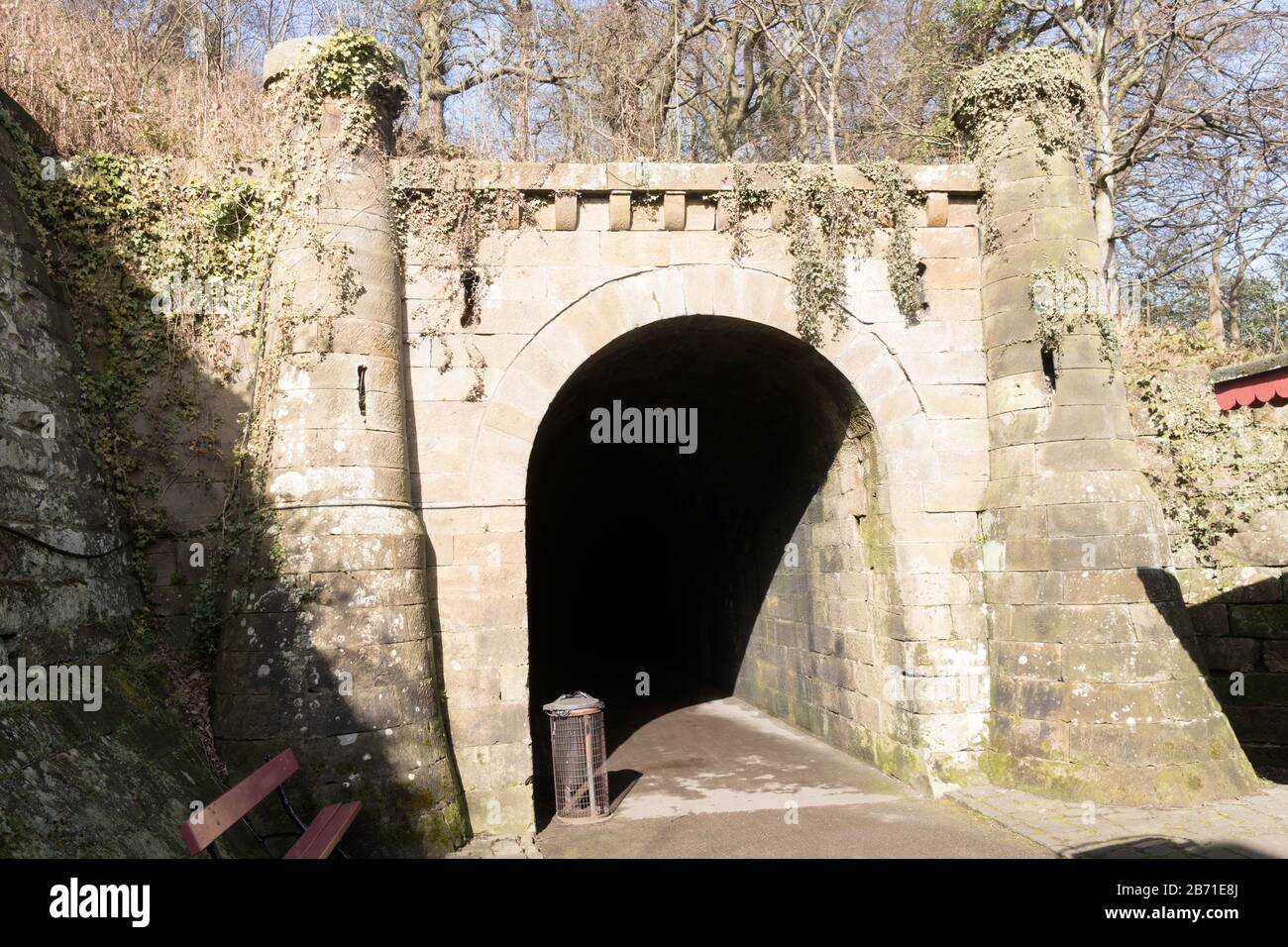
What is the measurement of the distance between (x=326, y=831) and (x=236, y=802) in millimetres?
913

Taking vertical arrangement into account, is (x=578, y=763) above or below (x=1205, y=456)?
below

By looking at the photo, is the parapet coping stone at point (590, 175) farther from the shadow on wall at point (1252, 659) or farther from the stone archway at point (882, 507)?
the shadow on wall at point (1252, 659)

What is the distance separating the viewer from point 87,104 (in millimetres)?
7777

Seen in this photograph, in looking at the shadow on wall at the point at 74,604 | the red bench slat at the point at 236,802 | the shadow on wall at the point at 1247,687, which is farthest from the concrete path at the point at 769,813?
the shadow on wall at the point at 1247,687

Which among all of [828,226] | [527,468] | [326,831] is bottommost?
[326,831]

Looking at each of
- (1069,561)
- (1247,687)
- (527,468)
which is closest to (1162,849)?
(1069,561)

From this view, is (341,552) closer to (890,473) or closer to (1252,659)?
(890,473)

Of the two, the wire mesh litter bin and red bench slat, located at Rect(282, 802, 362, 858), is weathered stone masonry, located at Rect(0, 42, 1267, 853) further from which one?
the wire mesh litter bin

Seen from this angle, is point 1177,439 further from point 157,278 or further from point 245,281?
point 157,278

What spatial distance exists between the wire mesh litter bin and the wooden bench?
203 cm

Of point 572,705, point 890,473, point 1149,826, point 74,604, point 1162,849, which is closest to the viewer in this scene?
point 1162,849

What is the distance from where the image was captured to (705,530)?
14617 millimetres

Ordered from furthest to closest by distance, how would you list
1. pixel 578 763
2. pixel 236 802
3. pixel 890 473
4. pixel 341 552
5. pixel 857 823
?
pixel 890 473 < pixel 578 763 < pixel 857 823 < pixel 341 552 < pixel 236 802

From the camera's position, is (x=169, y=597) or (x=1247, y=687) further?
(x=1247, y=687)
